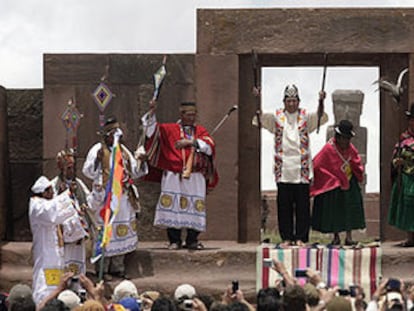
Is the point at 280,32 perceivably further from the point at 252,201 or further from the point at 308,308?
the point at 308,308

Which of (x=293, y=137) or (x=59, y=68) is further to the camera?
(x=59, y=68)

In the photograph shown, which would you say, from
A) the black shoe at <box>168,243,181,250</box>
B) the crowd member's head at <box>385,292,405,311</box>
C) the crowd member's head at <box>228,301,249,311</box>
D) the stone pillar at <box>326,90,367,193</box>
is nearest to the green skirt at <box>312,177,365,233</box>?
the black shoe at <box>168,243,181,250</box>

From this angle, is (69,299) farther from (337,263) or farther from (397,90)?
(397,90)

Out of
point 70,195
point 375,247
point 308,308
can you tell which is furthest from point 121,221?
point 308,308

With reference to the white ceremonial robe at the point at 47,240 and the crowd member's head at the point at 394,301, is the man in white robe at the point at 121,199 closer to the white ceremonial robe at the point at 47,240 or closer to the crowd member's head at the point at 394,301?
the white ceremonial robe at the point at 47,240

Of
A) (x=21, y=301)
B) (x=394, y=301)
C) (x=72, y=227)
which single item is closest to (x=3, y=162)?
(x=72, y=227)

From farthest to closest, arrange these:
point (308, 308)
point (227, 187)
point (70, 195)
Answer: point (227, 187) → point (70, 195) → point (308, 308)

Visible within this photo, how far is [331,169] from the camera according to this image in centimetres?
1227

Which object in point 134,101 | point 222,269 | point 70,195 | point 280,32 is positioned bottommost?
point 222,269

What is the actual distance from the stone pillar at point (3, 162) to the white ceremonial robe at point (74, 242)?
2.27 metres

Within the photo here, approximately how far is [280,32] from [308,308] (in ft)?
21.4

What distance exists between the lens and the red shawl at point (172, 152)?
1204 cm

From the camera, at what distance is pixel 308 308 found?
6977mm

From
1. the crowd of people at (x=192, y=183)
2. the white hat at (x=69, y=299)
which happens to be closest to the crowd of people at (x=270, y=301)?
the white hat at (x=69, y=299)
